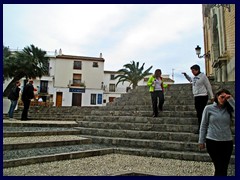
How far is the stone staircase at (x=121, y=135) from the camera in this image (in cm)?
427

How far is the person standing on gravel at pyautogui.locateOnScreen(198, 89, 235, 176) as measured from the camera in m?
2.87

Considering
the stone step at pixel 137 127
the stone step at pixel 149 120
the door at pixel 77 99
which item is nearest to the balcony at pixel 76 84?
the door at pixel 77 99

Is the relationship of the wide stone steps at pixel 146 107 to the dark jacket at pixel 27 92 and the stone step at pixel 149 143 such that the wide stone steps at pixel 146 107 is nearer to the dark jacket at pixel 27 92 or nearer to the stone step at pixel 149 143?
the stone step at pixel 149 143

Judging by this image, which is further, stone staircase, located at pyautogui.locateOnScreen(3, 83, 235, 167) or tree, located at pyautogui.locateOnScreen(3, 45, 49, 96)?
tree, located at pyautogui.locateOnScreen(3, 45, 49, 96)

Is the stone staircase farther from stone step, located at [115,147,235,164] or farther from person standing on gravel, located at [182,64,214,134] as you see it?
person standing on gravel, located at [182,64,214,134]

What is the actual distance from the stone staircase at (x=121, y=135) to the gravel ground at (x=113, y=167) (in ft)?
0.80

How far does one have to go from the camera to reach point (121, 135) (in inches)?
227

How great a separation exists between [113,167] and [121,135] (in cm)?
211

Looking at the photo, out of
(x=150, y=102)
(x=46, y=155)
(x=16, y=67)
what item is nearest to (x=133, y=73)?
(x=16, y=67)

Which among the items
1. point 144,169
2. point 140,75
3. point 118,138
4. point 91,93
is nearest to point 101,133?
point 118,138

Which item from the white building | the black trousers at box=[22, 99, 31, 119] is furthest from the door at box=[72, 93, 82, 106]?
the black trousers at box=[22, 99, 31, 119]

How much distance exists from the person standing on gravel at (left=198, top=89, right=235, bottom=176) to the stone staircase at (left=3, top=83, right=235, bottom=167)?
1330 millimetres

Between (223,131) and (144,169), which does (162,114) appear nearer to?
(144,169)

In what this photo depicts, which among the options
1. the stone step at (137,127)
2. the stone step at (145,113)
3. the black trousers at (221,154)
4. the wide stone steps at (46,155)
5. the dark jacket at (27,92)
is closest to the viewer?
the black trousers at (221,154)
